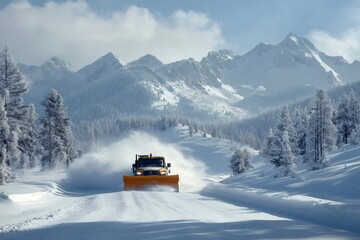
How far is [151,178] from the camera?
Result: 2872cm

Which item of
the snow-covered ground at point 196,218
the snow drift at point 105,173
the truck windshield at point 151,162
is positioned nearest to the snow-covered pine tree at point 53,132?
the snow drift at point 105,173

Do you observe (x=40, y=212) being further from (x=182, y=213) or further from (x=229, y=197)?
(x=229, y=197)

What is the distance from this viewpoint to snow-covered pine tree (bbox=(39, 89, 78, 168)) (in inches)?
2144

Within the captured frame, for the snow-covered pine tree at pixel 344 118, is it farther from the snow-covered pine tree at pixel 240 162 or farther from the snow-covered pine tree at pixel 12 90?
the snow-covered pine tree at pixel 12 90

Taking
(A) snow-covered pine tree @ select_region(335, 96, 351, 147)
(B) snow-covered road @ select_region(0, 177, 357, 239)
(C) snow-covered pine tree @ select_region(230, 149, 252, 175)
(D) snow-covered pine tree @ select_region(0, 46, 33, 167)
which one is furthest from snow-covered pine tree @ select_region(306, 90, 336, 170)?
(B) snow-covered road @ select_region(0, 177, 357, 239)

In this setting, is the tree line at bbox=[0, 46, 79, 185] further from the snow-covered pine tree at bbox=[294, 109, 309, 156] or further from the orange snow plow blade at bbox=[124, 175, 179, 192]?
the snow-covered pine tree at bbox=[294, 109, 309, 156]

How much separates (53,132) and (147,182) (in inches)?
1157

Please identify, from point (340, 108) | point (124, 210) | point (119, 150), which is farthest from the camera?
point (340, 108)

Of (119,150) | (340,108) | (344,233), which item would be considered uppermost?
(340,108)

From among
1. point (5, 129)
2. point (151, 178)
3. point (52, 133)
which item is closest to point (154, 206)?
point (151, 178)

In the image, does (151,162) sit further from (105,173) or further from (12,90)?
(12,90)

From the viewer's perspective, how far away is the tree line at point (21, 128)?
33.1 m

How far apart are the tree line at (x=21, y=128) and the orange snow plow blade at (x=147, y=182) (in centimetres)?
814

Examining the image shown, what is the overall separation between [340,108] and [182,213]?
70.0 meters
